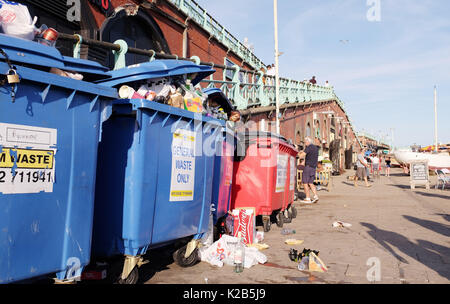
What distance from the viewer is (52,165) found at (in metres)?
2.62

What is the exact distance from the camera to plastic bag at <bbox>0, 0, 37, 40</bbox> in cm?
272

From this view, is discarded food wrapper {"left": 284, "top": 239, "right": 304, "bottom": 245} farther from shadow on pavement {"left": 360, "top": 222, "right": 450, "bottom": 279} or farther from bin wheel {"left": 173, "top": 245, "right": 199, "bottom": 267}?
bin wheel {"left": 173, "top": 245, "right": 199, "bottom": 267}

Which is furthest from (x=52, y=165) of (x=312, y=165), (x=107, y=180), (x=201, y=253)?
(x=312, y=165)

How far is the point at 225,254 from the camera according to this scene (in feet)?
14.8

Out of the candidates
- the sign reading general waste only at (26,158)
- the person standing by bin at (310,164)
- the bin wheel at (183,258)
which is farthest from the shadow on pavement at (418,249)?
the person standing by bin at (310,164)

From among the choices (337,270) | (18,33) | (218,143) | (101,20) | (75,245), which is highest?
(101,20)

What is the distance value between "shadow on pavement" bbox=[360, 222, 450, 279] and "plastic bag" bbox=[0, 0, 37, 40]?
451 cm

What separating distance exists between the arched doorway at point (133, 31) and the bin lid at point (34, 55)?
8465 mm

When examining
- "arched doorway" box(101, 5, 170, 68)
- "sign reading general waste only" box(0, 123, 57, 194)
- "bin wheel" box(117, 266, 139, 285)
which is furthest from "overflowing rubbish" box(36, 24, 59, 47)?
"arched doorway" box(101, 5, 170, 68)

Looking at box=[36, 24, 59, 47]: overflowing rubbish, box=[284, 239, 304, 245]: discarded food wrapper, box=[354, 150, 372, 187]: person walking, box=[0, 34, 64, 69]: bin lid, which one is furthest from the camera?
box=[354, 150, 372, 187]: person walking

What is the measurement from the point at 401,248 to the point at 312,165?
17.7 feet

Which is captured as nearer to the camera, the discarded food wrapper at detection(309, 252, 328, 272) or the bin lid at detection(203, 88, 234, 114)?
the discarded food wrapper at detection(309, 252, 328, 272)

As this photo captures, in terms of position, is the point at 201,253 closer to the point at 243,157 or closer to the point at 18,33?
the point at 243,157

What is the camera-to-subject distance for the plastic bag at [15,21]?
2717 mm
